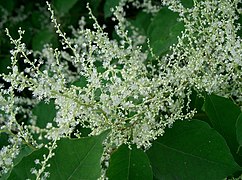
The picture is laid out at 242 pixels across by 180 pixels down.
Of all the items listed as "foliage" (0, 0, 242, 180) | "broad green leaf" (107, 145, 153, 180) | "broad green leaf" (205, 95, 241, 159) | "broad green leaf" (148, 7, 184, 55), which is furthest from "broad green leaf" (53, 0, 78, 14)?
"broad green leaf" (107, 145, 153, 180)

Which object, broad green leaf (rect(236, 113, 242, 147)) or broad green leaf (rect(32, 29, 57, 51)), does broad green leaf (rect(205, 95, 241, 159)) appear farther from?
broad green leaf (rect(32, 29, 57, 51))

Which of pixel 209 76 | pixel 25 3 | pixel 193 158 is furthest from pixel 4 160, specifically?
pixel 25 3

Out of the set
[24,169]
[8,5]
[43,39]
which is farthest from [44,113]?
[8,5]

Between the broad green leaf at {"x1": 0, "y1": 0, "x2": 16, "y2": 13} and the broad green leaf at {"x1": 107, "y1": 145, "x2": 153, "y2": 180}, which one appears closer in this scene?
the broad green leaf at {"x1": 107, "y1": 145, "x2": 153, "y2": 180}

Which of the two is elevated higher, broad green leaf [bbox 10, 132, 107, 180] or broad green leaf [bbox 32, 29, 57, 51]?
broad green leaf [bbox 32, 29, 57, 51]

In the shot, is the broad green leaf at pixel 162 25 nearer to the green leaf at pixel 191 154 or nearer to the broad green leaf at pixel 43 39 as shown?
the green leaf at pixel 191 154

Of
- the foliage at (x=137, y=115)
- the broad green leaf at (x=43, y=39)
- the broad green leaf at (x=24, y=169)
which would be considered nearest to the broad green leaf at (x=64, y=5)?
the broad green leaf at (x=43, y=39)
